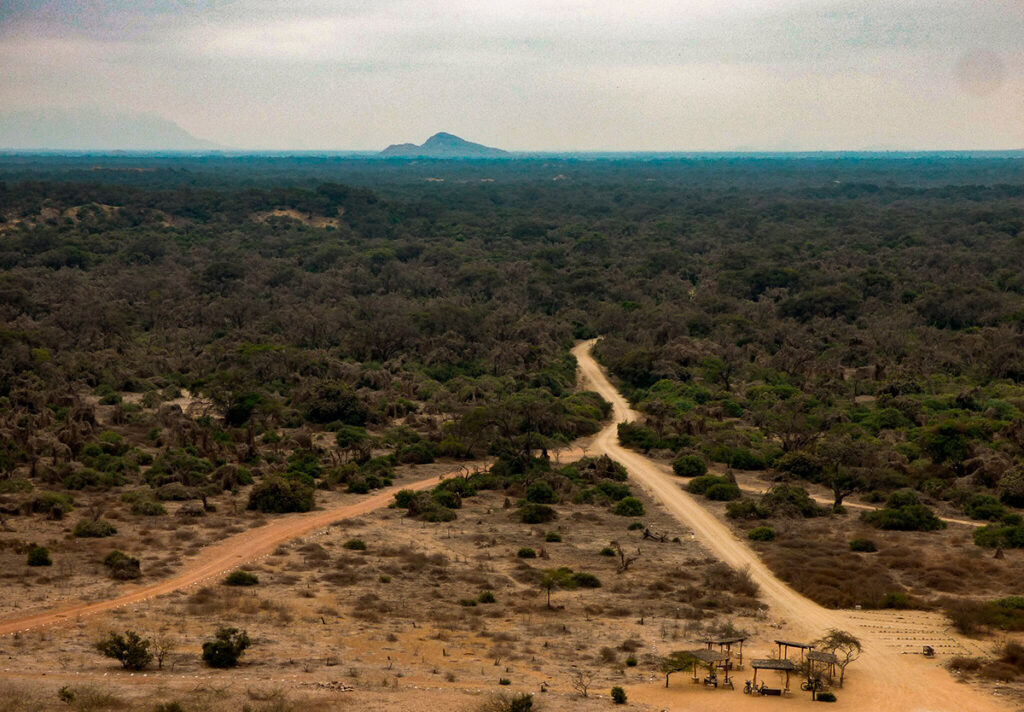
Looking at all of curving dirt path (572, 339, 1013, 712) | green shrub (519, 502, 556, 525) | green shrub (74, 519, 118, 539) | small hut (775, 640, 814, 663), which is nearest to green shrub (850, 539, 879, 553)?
curving dirt path (572, 339, 1013, 712)

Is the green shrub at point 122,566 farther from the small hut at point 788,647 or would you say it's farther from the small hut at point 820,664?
the small hut at point 820,664

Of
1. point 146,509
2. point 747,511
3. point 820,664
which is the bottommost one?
point 747,511

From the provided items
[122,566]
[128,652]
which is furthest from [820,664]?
[122,566]

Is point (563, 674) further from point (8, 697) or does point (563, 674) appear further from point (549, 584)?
point (8, 697)

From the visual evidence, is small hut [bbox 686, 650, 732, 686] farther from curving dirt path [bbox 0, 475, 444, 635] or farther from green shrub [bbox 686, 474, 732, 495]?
green shrub [bbox 686, 474, 732, 495]

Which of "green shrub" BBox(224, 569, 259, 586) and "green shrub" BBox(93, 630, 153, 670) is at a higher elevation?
"green shrub" BBox(93, 630, 153, 670)

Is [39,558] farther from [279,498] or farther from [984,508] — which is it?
[984,508]
